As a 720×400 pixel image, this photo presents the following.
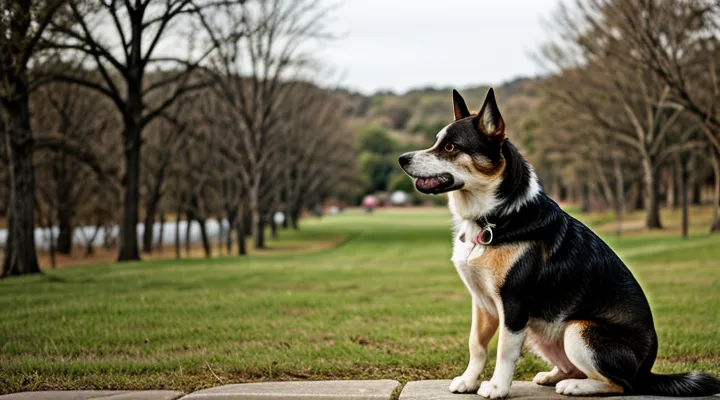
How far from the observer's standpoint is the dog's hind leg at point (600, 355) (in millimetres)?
4426

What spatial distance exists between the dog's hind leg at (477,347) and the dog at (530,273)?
84 millimetres

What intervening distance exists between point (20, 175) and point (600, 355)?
15710 millimetres

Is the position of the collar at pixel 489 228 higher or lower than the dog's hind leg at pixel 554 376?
higher

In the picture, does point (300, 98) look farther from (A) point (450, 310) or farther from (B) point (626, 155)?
(A) point (450, 310)

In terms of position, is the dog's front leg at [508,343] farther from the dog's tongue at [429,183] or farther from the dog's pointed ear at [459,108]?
the dog's pointed ear at [459,108]

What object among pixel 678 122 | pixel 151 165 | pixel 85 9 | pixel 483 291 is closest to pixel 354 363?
pixel 483 291

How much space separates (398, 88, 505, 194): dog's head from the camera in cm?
442

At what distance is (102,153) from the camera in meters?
30.3

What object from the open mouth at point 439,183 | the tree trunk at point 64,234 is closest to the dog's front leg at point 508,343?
the open mouth at point 439,183

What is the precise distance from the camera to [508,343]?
442 cm

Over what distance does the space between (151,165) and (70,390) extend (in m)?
31.2

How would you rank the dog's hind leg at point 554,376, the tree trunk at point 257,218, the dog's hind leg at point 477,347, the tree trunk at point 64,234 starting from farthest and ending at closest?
Answer: the tree trunk at point 64,234
the tree trunk at point 257,218
the dog's hind leg at point 554,376
the dog's hind leg at point 477,347

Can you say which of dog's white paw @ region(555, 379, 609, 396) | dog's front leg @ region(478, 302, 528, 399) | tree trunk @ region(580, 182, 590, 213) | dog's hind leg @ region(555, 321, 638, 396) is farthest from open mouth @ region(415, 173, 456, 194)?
tree trunk @ region(580, 182, 590, 213)

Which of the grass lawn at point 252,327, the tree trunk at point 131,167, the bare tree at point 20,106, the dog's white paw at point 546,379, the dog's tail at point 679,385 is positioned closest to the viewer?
the dog's tail at point 679,385
